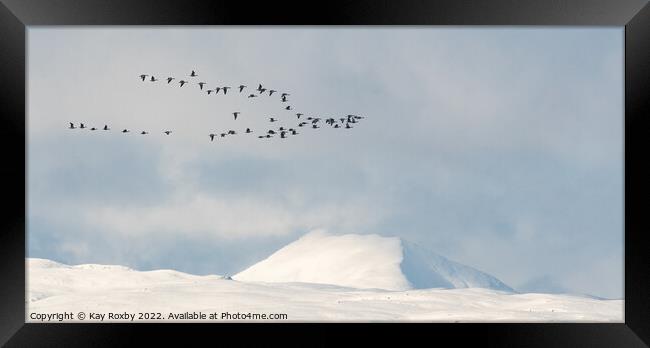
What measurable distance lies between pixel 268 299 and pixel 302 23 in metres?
4.00

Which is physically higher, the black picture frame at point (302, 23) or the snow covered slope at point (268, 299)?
the black picture frame at point (302, 23)

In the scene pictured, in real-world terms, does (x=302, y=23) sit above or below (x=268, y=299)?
above

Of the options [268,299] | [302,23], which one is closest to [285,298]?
[268,299]

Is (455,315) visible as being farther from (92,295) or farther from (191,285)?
(92,295)

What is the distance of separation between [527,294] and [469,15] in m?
4.65

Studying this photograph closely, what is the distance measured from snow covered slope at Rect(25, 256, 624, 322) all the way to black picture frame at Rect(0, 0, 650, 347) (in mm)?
1290

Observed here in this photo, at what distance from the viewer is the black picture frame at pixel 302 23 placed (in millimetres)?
5312

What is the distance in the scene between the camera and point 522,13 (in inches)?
214

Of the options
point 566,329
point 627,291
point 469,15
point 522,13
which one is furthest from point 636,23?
point 566,329

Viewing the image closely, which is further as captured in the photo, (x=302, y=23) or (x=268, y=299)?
(x=268, y=299)

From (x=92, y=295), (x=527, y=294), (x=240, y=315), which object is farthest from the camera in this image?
(x=527, y=294)

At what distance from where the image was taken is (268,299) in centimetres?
825

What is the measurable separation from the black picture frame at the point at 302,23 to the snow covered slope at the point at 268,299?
1290 mm

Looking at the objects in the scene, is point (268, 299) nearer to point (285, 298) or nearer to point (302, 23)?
point (285, 298)
